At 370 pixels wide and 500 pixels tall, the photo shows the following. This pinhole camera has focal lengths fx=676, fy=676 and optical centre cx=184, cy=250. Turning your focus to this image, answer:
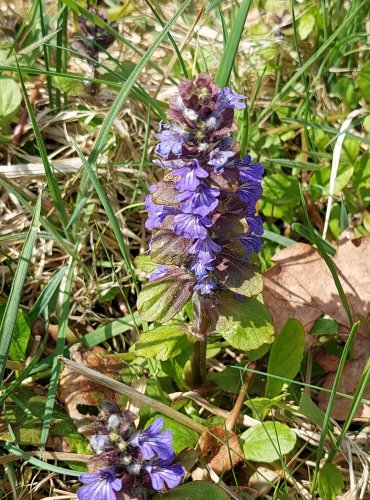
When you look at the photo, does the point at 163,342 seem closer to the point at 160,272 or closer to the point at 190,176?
the point at 160,272

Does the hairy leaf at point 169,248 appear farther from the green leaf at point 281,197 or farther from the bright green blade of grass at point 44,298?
the green leaf at point 281,197

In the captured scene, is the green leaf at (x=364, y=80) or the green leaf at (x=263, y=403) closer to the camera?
the green leaf at (x=263, y=403)

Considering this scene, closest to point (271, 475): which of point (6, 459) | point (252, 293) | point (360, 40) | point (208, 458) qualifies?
point (208, 458)

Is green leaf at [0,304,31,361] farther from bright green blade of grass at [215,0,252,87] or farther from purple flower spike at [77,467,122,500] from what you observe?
bright green blade of grass at [215,0,252,87]

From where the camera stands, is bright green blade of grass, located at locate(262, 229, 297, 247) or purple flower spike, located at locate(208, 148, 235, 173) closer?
→ purple flower spike, located at locate(208, 148, 235, 173)

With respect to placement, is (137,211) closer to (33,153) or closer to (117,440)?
(33,153)

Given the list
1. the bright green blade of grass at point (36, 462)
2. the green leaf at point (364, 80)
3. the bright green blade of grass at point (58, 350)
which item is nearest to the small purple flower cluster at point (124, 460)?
the bright green blade of grass at point (36, 462)

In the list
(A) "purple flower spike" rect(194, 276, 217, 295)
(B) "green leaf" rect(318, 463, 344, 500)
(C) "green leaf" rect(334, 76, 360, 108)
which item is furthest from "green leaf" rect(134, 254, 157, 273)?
(C) "green leaf" rect(334, 76, 360, 108)
